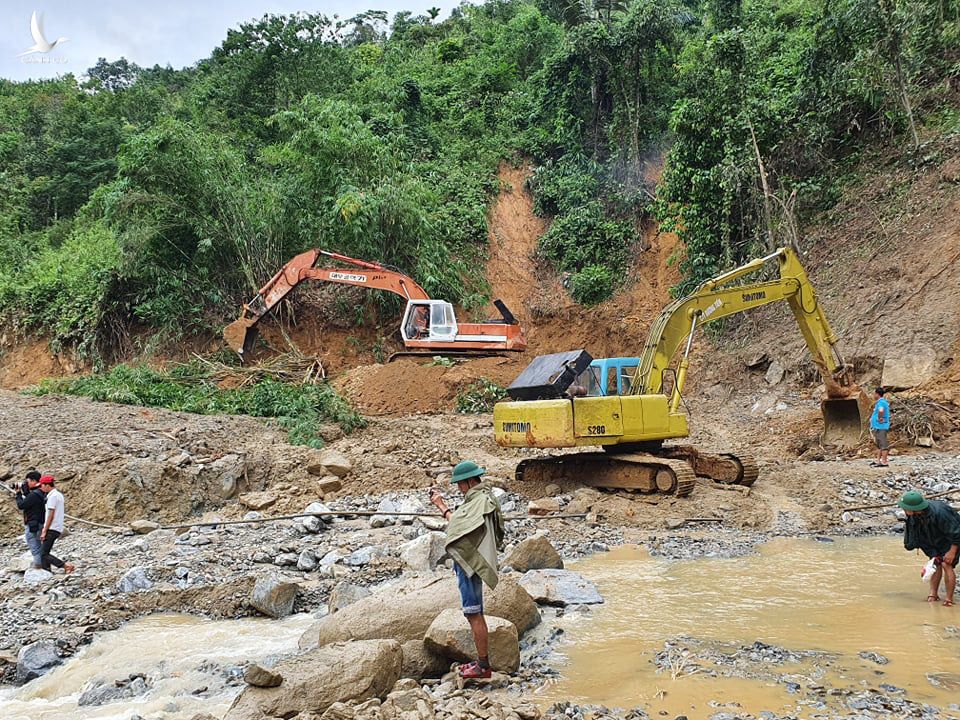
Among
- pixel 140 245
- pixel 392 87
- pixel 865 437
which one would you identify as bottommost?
pixel 865 437

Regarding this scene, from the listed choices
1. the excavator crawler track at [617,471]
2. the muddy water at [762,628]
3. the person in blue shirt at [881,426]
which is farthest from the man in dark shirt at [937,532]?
the person in blue shirt at [881,426]

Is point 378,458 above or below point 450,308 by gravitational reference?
below

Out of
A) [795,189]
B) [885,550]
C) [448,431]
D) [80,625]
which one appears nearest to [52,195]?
[448,431]

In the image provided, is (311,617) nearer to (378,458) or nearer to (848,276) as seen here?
(378,458)

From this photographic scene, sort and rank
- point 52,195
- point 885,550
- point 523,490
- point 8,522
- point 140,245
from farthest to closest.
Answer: point 52,195, point 140,245, point 523,490, point 8,522, point 885,550

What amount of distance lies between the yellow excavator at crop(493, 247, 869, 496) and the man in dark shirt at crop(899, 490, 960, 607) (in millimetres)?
4017

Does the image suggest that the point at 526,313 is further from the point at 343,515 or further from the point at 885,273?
the point at 343,515

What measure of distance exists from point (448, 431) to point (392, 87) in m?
17.3

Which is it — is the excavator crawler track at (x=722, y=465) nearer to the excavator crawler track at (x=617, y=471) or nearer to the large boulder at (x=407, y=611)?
the excavator crawler track at (x=617, y=471)

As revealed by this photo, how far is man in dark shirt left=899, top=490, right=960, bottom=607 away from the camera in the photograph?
19.2 feet

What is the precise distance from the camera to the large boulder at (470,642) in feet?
16.4

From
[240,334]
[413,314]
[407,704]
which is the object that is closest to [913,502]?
[407,704]

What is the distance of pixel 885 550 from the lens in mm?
8031

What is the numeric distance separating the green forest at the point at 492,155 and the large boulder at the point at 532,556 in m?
13.6
